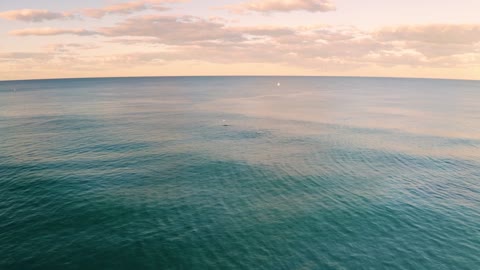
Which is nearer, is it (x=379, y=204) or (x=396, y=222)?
(x=396, y=222)

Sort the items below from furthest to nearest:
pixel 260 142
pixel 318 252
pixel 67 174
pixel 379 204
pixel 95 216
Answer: pixel 260 142 < pixel 67 174 < pixel 379 204 < pixel 95 216 < pixel 318 252

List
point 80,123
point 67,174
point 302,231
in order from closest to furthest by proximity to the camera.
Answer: point 302,231
point 67,174
point 80,123

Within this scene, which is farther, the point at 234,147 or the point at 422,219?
the point at 234,147

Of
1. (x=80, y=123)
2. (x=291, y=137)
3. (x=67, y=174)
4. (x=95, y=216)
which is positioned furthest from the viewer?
(x=80, y=123)

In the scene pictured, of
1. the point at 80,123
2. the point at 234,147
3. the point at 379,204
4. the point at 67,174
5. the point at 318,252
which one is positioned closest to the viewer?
the point at 318,252

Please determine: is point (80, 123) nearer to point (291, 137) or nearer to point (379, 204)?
point (291, 137)

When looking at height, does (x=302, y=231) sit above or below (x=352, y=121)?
below

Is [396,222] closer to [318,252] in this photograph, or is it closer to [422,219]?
[422,219]

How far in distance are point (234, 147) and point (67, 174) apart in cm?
5860

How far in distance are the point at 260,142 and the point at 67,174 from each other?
241 feet

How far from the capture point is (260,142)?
428 feet

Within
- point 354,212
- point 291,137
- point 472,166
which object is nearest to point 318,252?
point 354,212

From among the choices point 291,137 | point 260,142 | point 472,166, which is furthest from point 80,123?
point 472,166

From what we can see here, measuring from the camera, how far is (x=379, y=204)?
71.4 m
